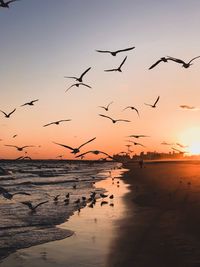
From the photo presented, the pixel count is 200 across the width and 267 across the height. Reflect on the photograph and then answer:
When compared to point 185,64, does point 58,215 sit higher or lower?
lower

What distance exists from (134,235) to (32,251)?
4.86 meters

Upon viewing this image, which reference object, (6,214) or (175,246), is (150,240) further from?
(6,214)

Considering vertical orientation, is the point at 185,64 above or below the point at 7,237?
above

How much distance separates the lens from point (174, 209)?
27250mm

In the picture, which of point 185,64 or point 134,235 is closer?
point 185,64

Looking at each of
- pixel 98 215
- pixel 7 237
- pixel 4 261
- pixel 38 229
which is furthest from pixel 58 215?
pixel 4 261

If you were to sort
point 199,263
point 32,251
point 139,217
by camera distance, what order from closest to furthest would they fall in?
point 199,263 < point 32,251 < point 139,217

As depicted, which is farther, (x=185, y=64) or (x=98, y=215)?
(x=98, y=215)

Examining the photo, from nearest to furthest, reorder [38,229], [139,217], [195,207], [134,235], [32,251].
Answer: [32,251] < [134,235] < [38,229] < [139,217] < [195,207]

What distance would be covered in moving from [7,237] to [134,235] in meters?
6.19

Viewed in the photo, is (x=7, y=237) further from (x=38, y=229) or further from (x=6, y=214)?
(x=6, y=214)

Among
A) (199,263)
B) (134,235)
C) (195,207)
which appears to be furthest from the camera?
(195,207)

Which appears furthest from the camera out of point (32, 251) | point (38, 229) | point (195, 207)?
point (195, 207)

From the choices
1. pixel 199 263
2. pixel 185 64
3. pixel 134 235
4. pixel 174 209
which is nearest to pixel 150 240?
pixel 134 235
